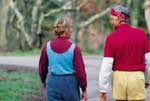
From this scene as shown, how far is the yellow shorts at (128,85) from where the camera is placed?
252 inches

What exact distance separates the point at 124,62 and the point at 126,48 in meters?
0.15

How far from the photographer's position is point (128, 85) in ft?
21.0

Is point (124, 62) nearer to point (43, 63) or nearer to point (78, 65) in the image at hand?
point (78, 65)

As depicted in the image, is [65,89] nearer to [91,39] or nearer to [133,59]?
[133,59]

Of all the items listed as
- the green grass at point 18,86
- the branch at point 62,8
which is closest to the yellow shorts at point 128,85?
the green grass at point 18,86

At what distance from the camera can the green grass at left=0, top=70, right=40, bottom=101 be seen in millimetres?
10922

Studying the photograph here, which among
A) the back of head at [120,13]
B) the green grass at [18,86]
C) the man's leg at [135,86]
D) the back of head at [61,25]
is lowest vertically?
the green grass at [18,86]

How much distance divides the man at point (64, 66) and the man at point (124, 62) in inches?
16.7

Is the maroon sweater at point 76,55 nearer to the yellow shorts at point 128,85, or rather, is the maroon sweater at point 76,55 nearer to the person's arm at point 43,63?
the person's arm at point 43,63

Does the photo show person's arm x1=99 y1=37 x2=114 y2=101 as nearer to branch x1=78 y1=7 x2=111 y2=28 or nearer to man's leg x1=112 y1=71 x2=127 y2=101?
man's leg x1=112 y1=71 x2=127 y2=101

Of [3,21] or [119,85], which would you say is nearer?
[119,85]

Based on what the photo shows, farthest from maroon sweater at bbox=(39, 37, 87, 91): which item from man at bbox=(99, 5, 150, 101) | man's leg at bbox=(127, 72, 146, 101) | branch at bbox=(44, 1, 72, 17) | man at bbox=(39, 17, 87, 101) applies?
branch at bbox=(44, 1, 72, 17)

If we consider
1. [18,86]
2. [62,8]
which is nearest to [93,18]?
[62,8]

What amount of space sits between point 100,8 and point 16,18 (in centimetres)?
453
